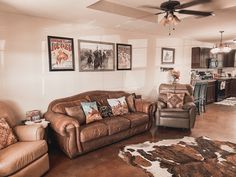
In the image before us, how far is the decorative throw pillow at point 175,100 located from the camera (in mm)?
4562

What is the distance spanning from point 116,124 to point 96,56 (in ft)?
5.58

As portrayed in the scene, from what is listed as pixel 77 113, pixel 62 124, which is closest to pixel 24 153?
pixel 62 124

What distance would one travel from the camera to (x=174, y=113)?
4.28 metres

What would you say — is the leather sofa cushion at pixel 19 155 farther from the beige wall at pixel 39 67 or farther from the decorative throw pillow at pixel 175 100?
the decorative throw pillow at pixel 175 100

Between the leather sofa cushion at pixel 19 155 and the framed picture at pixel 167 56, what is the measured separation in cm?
444

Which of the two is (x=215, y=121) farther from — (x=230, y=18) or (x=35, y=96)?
(x=35, y=96)

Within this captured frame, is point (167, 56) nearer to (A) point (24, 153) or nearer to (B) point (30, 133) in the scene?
(B) point (30, 133)

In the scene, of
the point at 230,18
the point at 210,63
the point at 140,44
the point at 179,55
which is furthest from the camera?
the point at 210,63

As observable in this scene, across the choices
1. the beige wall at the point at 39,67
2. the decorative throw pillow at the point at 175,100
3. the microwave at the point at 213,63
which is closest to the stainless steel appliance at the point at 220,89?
the microwave at the point at 213,63

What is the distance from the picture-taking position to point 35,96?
11.5 feet

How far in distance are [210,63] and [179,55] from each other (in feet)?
7.15

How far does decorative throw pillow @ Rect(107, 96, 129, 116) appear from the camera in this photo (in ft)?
13.1

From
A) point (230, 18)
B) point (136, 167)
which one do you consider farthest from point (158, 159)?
point (230, 18)

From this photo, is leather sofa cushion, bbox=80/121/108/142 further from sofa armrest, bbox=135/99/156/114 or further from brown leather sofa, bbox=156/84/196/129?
brown leather sofa, bbox=156/84/196/129
